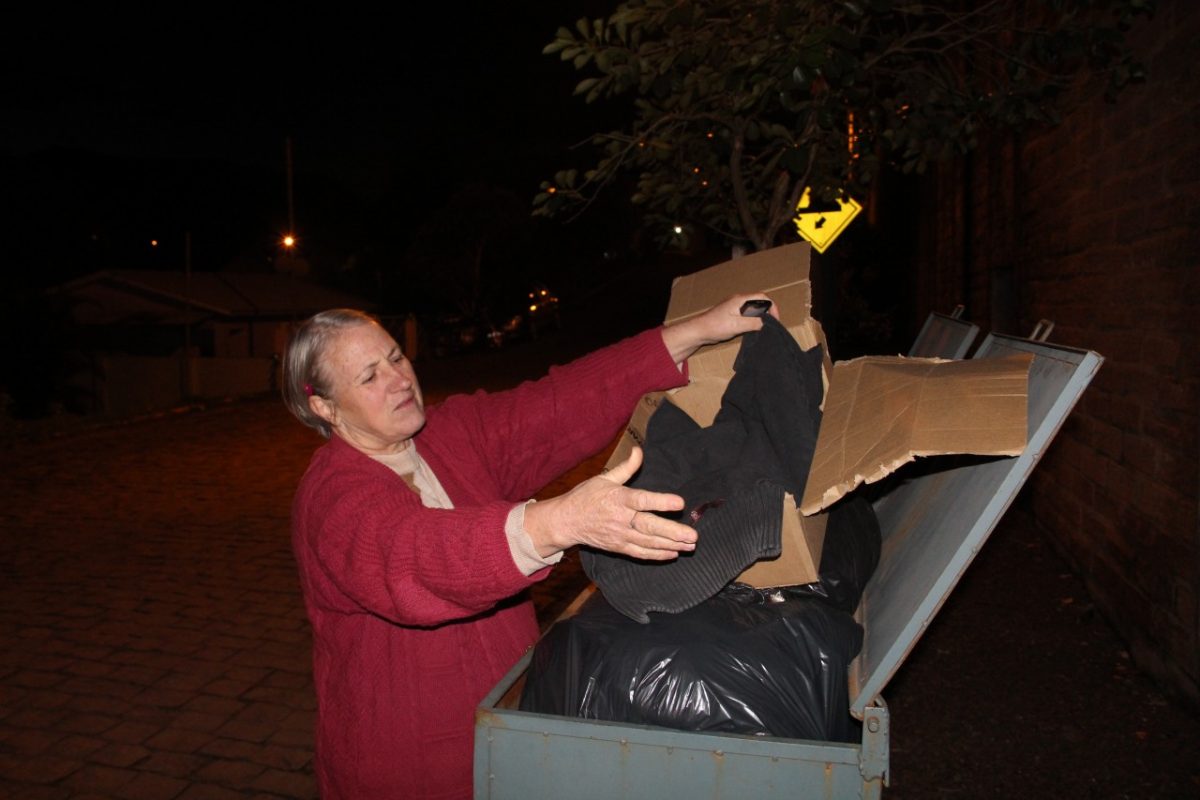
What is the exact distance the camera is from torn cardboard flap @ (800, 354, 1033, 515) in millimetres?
1518

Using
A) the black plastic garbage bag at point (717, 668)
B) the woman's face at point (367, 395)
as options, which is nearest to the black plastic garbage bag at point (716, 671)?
the black plastic garbage bag at point (717, 668)

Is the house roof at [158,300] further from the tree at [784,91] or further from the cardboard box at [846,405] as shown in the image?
the cardboard box at [846,405]

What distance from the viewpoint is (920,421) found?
1.60 meters

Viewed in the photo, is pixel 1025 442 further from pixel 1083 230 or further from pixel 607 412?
pixel 1083 230

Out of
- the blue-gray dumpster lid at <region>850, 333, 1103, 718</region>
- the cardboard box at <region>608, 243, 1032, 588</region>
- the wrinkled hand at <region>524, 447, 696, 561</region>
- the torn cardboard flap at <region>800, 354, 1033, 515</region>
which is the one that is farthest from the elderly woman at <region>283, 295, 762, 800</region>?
the blue-gray dumpster lid at <region>850, 333, 1103, 718</region>

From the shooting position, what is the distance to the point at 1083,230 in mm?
5645

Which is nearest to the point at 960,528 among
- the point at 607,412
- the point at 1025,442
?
the point at 1025,442

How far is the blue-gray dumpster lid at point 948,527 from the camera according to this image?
4.91ft

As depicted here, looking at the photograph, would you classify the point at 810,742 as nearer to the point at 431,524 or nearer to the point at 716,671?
the point at 716,671

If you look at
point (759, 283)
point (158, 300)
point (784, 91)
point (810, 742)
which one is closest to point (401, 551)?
point (810, 742)

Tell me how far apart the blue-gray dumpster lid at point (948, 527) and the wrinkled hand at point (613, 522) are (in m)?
0.51

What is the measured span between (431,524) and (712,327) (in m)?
1.10

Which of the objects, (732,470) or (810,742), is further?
(732,470)

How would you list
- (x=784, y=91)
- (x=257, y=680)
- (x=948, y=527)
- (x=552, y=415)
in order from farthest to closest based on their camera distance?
1. (x=257, y=680)
2. (x=784, y=91)
3. (x=552, y=415)
4. (x=948, y=527)
